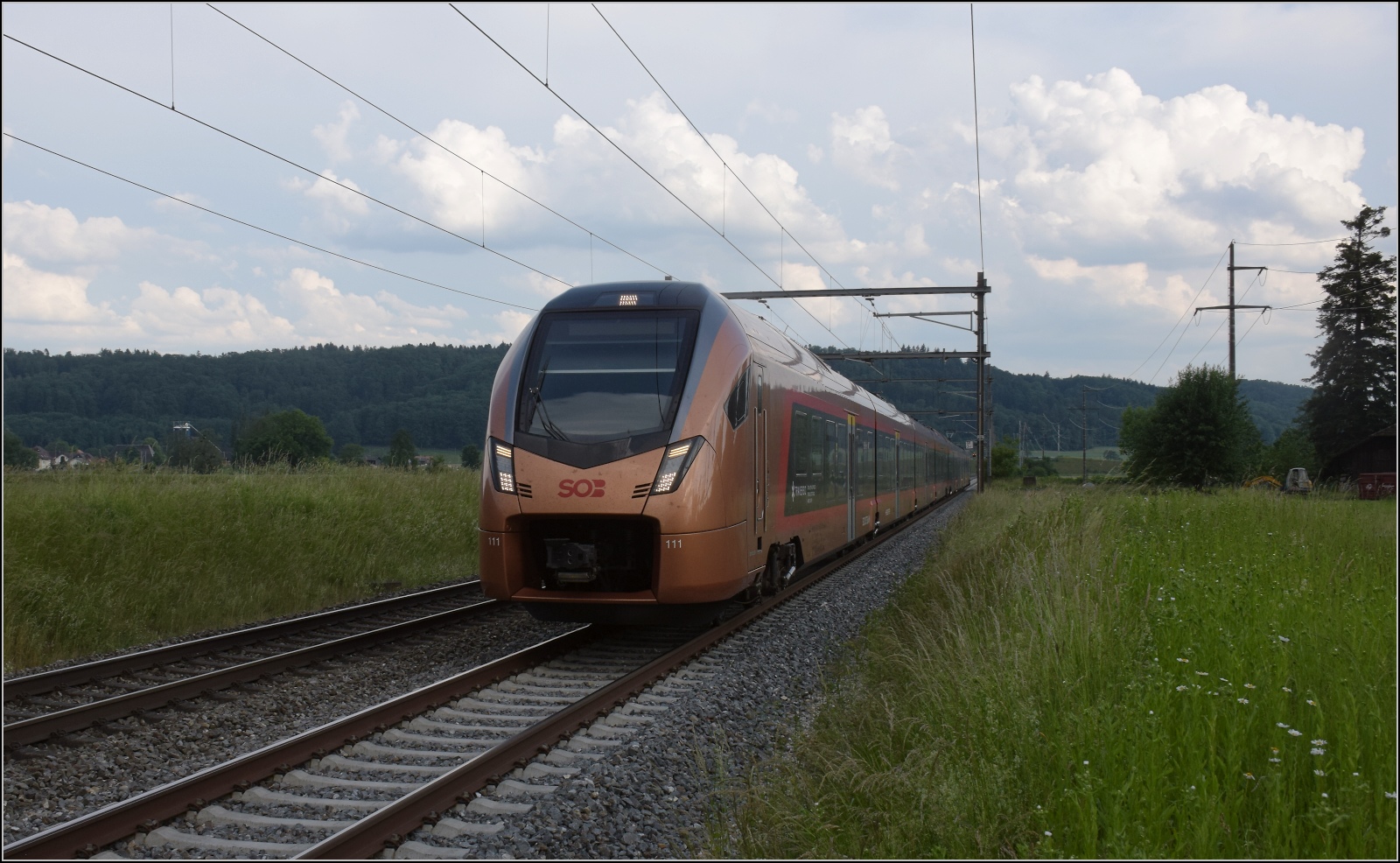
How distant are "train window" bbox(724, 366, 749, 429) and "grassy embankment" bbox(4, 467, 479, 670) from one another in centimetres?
652

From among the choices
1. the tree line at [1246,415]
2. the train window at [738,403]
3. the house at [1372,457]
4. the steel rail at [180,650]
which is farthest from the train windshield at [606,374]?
the tree line at [1246,415]

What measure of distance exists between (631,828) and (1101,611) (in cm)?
361

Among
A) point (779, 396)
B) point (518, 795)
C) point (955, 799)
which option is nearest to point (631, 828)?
point (518, 795)

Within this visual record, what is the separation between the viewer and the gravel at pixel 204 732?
5.40 metres

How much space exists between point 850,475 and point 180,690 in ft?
37.7

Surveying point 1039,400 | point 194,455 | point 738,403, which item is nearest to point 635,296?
point 738,403

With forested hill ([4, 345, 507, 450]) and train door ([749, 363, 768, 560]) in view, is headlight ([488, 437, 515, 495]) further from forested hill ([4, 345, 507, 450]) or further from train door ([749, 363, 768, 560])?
train door ([749, 363, 768, 560])

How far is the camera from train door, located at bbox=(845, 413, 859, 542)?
53.9 feet

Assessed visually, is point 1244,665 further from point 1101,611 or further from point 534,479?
point 534,479

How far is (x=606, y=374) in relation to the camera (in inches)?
361

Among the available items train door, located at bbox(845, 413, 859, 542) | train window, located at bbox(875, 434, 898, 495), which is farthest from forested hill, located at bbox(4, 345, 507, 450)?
train window, located at bbox(875, 434, 898, 495)

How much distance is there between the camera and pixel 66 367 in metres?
23.1

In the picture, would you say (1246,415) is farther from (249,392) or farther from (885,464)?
(249,392)

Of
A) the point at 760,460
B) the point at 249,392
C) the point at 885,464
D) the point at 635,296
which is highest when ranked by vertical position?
the point at 249,392
